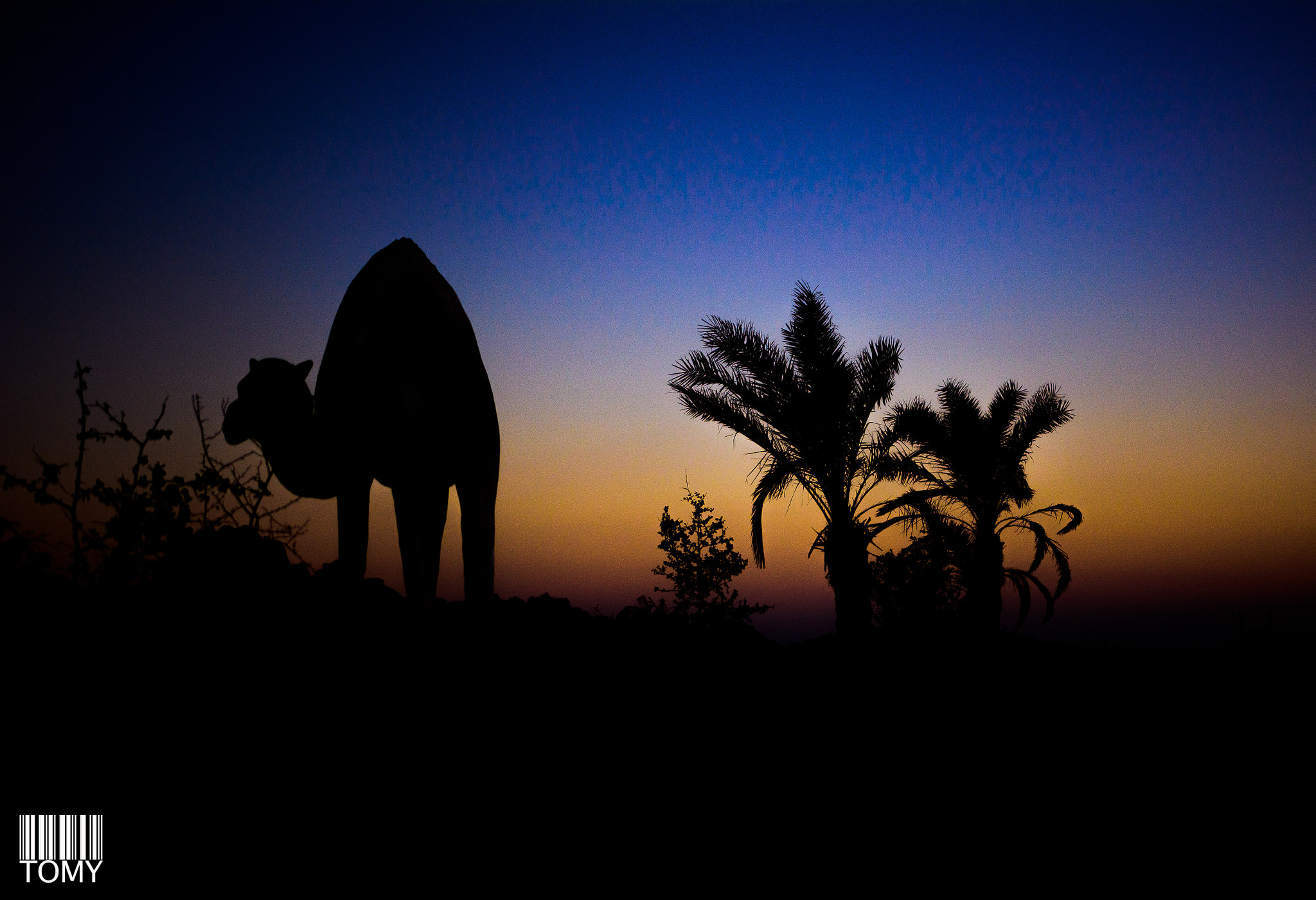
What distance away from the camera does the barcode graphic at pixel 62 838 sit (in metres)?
2.88

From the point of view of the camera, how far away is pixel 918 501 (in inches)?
605

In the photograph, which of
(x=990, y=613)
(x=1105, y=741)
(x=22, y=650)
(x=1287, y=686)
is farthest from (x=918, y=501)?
(x=22, y=650)

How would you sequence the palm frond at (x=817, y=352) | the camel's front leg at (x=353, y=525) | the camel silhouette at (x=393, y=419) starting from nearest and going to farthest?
the camel silhouette at (x=393, y=419)
the camel's front leg at (x=353, y=525)
the palm frond at (x=817, y=352)

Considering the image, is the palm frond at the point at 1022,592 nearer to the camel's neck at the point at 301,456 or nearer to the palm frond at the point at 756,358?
the palm frond at the point at 756,358

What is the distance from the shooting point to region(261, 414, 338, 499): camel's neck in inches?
164

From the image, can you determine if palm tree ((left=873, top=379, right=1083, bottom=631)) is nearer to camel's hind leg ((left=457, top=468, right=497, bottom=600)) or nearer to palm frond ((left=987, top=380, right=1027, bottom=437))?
palm frond ((left=987, top=380, right=1027, bottom=437))

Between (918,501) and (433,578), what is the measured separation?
12.9 metres

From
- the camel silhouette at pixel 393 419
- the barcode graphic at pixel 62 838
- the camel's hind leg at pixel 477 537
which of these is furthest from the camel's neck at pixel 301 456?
the barcode graphic at pixel 62 838

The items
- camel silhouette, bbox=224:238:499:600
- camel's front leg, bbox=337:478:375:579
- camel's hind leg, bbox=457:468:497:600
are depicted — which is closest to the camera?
camel silhouette, bbox=224:238:499:600

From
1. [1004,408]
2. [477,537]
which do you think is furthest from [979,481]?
[477,537]

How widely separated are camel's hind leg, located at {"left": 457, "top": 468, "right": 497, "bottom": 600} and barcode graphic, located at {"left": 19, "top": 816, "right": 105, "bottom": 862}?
76.2 inches

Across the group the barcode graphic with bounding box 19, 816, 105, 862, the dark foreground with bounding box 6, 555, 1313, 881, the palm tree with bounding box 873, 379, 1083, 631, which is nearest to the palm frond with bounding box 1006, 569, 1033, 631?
the palm tree with bounding box 873, 379, 1083, 631

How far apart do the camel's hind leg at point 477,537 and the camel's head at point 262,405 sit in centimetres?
101

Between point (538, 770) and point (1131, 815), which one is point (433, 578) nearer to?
point (538, 770)
